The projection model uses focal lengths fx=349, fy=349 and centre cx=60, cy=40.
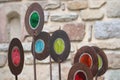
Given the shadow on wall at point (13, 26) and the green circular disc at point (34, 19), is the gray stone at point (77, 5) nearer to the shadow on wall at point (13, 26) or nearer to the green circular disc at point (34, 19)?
the shadow on wall at point (13, 26)

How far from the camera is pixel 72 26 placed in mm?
2688

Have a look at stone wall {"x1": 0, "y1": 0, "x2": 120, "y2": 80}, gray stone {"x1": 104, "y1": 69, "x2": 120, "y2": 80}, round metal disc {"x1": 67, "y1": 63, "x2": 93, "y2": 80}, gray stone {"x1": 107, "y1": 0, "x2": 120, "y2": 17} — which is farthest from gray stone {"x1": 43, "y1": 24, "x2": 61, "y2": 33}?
round metal disc {"x1": 67, "y1": 63, "x2": 93, "y2": 80}

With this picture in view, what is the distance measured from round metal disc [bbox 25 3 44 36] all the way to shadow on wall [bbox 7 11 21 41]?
37.6 inches

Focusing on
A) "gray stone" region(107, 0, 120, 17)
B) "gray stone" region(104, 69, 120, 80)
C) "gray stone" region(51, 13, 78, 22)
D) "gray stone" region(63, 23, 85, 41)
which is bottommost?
"gray stone" region(104, 69, 120, 80)

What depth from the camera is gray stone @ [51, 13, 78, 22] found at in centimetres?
269

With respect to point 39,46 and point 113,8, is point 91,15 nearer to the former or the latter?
point 113,8

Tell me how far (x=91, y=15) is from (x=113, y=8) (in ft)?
Answer: 0.57

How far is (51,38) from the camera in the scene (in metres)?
1.96

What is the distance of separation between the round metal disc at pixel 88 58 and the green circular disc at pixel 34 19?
311 millimetres

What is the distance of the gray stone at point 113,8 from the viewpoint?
8.43 ft

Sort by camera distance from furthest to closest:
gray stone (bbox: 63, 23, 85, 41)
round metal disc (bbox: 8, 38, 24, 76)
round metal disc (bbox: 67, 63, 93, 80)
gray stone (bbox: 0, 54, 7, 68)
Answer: gray stone (bbox: 0, 54, 7, 68) → gray stone (bbox: 63, 23, 85, 41) → round metal disc (bbox: 8, 38, 24, 76) → round metal disc (bbox: 67, 63, 93, 80)

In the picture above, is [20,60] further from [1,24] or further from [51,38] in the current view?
[1,24]

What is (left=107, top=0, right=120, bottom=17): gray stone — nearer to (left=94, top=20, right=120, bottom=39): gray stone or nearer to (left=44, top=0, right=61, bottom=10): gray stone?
(left=94, top=20, right=120, bottom=39): gray stone

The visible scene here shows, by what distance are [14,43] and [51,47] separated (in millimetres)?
214
